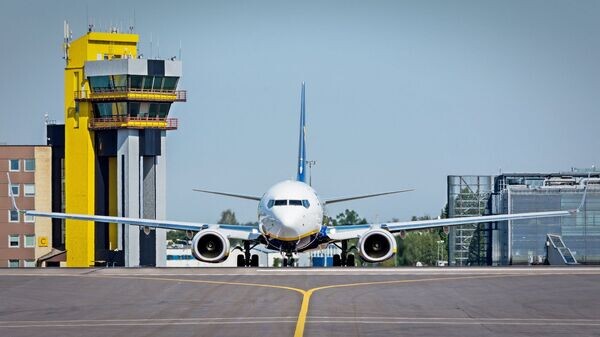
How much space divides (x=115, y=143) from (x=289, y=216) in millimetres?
75005

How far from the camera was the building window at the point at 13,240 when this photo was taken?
449 feet

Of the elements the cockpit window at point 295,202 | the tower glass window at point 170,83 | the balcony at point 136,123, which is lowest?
the cockpit window at point 295,202

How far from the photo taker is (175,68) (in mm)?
129875

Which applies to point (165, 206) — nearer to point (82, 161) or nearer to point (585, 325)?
point (82, 161)

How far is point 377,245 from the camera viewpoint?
6322 centimetres

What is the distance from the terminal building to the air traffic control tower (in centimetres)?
3346

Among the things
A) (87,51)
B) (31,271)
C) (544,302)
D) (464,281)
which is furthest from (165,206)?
(544,302)

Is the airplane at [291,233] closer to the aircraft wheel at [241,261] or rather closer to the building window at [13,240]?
the aircraft wheel at [241,261]

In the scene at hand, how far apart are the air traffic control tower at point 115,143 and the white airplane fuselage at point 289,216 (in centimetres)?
6607

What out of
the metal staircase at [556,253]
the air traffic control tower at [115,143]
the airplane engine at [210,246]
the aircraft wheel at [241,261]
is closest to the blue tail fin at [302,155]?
the aircraft wheel at [241,261]

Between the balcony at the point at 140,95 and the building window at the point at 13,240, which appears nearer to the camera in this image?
the balcony at the point at 140,95

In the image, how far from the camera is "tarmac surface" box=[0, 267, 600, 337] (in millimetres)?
28781

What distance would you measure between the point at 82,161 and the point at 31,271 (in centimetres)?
8072

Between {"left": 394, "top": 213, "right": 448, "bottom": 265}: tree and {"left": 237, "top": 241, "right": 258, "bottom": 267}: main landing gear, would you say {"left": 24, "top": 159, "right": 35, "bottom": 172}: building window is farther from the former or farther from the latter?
{"left": 237, "top": 241, "right": 258, "bottom": 267}: main landing gear
